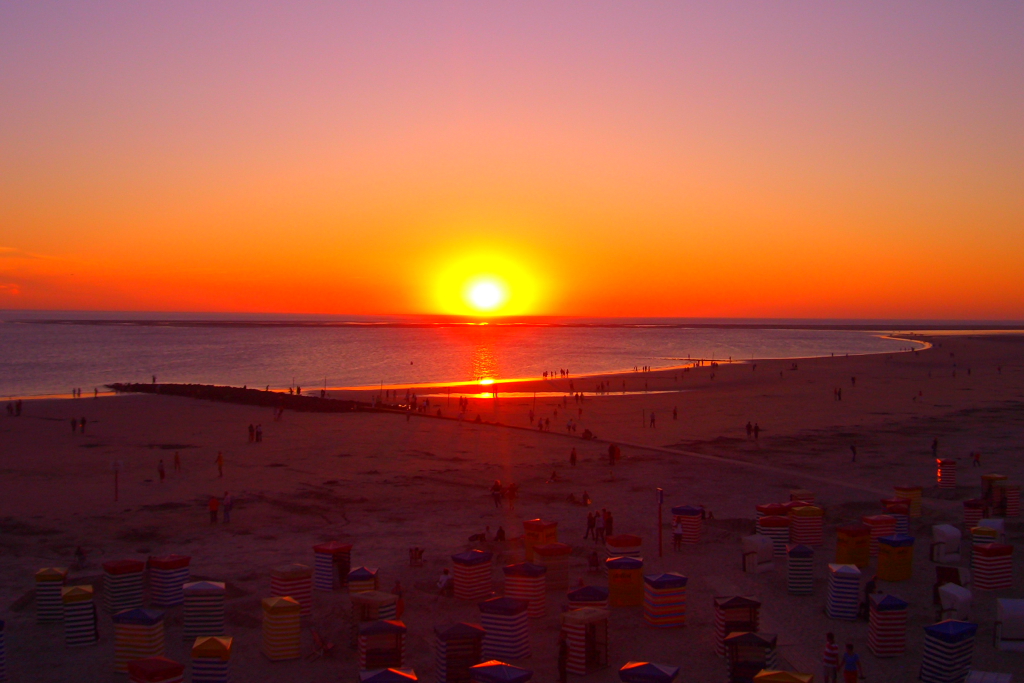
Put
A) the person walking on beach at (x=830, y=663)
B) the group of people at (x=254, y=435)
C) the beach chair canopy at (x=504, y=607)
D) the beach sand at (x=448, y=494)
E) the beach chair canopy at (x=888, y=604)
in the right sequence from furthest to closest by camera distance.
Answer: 1. the group of people at (x=254, y=435)
2. the beach sand at (x=448, y=494)
3. the beach chair canopy at (x=504, y=607)
4. the beach chair canopy at (x=888, y=604)
5. the person walking on beach at (x=830, y=663)

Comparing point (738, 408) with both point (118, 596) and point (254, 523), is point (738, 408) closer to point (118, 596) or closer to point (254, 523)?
point (254, 523)

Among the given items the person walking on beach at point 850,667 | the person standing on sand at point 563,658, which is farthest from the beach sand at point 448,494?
the person walking on beach at point 850,667

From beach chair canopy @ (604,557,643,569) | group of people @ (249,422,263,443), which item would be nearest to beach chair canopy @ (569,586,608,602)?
beach chair canopy @ (604,557,643,569)

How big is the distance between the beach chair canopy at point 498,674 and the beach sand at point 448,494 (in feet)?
7.31

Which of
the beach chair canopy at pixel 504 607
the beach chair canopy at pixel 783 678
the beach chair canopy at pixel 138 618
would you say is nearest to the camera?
the beach chair canopy at pixel 783 678

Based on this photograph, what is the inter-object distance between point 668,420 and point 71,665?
3500 centimetres

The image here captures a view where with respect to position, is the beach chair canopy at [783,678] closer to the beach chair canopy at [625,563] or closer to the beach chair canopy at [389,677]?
the beach chair canopy at [389,677]

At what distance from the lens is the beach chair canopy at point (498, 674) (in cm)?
1056

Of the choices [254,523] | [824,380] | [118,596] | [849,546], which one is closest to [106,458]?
[254,523]

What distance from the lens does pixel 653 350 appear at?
450 ft

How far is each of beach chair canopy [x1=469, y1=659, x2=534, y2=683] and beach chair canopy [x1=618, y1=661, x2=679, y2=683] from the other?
1.42 m

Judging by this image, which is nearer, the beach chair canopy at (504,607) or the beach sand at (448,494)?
the beach chair canopy at (504,607)

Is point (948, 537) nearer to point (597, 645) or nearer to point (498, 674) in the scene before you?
point (597, 645)

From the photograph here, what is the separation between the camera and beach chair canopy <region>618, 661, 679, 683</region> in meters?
10.6
